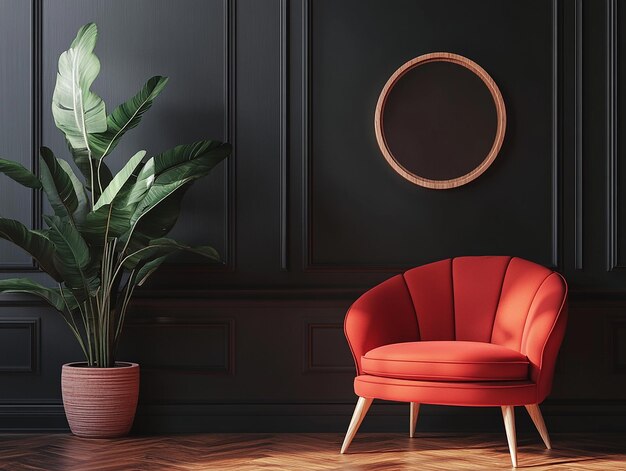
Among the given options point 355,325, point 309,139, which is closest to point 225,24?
point 309,139

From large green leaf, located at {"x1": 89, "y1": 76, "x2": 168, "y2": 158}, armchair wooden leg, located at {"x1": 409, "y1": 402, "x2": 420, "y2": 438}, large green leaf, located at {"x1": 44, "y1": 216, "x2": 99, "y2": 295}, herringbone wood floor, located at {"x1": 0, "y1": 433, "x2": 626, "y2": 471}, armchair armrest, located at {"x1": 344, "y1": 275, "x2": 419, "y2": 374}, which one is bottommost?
herringbone wood floor, located at {"x1": 0, "y1": 433, "x2": 626, "y2": 471}

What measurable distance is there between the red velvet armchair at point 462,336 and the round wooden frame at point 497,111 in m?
0.40

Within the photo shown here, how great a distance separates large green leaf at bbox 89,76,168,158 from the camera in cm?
331

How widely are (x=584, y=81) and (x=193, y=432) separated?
7.71 ft

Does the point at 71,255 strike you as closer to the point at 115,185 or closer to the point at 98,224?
the point at 98,224

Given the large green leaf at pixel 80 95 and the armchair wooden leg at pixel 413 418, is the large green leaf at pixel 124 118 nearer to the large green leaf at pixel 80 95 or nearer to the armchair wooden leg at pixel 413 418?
the large green leaf at pixel 80 95

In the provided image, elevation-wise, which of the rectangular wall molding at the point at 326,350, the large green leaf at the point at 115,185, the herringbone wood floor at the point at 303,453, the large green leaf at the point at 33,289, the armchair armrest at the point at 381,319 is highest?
the large green leaf at the point at 115,185

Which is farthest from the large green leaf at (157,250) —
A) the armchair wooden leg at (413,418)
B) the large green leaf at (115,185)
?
the armchair wooden leg at (413,418)

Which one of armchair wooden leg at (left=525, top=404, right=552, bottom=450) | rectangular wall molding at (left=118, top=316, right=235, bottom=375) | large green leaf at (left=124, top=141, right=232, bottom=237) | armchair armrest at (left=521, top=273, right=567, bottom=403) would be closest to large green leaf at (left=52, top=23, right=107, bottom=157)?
large green leaf at (left=124, top=141, right=232, bottom=237)

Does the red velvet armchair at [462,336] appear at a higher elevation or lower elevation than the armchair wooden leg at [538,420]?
higher

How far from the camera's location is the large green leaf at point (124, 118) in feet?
10.8

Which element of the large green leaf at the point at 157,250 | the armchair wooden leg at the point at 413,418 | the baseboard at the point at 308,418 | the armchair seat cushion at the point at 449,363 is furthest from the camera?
the baseboard at the point at 308,418

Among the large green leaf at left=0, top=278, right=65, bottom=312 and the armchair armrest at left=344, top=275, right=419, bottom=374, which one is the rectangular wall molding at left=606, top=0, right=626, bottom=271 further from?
the large green leaf at left=0, top=278, right=65, bottom=312

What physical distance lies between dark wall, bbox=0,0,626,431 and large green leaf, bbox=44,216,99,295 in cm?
47
